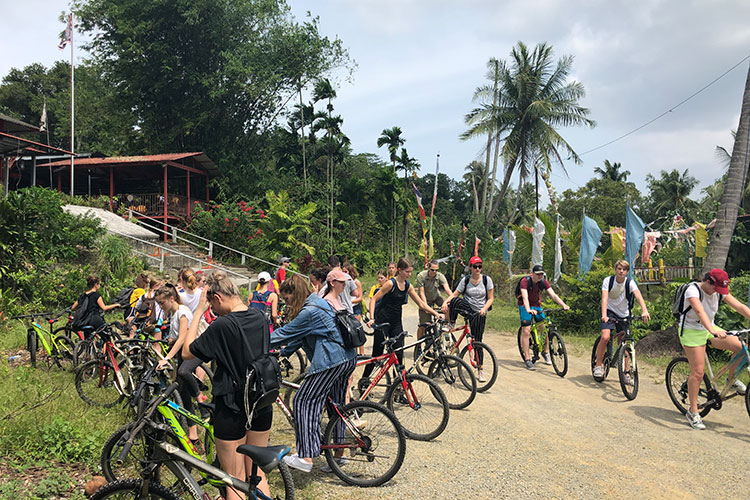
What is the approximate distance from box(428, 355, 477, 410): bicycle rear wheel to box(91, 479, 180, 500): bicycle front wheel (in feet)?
12.8

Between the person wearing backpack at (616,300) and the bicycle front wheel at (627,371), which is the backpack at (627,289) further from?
the bicycle front wheel at (627,371)

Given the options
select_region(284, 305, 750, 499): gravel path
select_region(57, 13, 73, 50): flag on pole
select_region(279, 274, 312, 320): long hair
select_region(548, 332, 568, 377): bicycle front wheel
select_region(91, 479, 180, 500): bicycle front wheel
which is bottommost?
select_region(284, 305, 750, 499): gravel path

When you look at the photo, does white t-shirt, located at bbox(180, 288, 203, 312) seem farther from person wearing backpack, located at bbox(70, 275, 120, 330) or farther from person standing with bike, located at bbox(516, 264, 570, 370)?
person standing with bike, located at bbox(516, 264, 570, 370)

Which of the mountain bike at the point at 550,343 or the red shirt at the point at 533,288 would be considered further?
the red shirt at the point at 533,288

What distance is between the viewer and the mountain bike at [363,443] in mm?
4348

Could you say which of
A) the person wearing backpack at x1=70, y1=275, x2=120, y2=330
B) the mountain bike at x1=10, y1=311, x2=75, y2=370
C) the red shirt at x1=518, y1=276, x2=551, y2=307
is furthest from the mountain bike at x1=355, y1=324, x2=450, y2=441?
the mountain bike at x1=10, y1=311, x2=75, y2=370

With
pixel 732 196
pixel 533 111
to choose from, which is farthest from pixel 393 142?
pixel 732 196

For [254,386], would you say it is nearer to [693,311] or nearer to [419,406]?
[419,406]

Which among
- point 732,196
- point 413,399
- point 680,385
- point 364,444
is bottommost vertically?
point 680,385

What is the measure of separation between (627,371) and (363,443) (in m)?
4.71

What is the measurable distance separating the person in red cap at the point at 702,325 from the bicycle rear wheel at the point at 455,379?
2538 millimetres

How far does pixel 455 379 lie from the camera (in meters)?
6.39

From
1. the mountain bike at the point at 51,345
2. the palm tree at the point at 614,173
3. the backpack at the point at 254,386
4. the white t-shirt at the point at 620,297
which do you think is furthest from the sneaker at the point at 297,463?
the palm tree at the point at 614,173

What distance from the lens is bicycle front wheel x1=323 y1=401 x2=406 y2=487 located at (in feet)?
14.3
